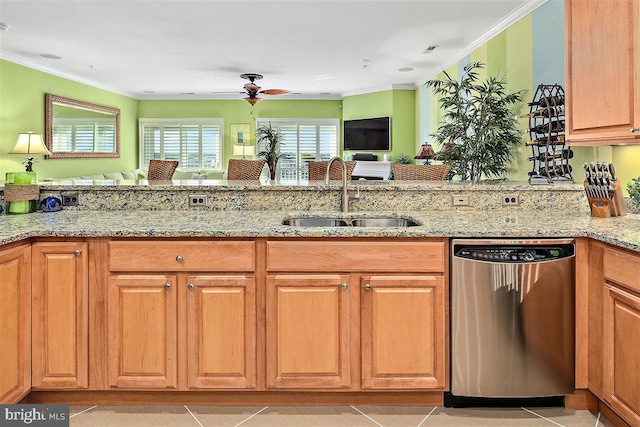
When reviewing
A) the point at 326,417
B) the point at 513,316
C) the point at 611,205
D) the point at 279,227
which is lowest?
the point at 326,417

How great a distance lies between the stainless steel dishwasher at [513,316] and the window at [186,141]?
30.0ft

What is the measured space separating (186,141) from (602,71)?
9405 mm

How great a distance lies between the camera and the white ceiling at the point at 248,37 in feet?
14.9

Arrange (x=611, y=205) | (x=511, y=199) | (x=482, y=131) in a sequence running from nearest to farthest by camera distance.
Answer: (x=611, y=205) → (x=511, y=199) → (x=482, y=131)

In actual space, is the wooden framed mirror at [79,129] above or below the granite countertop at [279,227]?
above

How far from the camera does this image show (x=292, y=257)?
208 cm

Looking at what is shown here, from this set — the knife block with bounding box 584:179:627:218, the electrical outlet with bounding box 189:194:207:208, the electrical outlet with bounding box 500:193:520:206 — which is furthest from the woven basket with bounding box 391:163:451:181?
the electrical outlet with bounding box 189:194:207:208

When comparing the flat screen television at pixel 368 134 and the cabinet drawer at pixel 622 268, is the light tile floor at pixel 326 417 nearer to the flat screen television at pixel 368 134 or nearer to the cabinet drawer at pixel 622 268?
the cabinet drawer at pixel 622 268

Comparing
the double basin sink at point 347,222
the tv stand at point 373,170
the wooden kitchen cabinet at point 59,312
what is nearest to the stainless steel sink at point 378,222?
the double basin sink at point 347,222

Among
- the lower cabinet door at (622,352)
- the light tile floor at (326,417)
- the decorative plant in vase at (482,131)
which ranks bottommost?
the light tile floor at (326,417)

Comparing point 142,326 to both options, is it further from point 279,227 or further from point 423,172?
point 423,172

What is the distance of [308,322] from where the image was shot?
2094 millimetres

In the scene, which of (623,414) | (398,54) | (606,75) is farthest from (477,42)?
(623,414)

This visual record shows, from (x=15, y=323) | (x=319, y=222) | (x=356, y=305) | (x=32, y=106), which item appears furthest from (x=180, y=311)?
(x=32, y=106)
